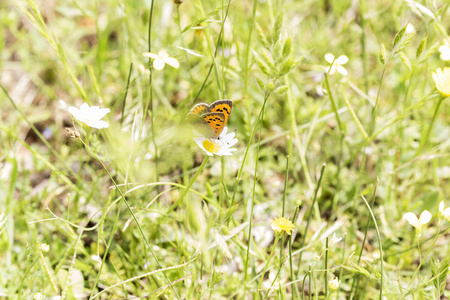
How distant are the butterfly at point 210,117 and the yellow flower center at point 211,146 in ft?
0.09

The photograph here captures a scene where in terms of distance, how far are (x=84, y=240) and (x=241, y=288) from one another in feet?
2.82

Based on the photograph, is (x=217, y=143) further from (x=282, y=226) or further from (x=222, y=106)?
(x=282, y=226)

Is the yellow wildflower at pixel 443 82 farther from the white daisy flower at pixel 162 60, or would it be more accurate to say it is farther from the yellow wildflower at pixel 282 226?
the white daisy flower at pixel 162 60

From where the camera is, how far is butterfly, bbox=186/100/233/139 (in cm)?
151

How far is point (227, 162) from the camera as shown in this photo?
2.38m

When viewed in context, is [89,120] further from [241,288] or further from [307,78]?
[307,78]

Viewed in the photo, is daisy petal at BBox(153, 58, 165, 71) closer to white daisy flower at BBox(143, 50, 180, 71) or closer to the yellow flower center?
white daisy flower at BBox(143, 50, 180, 71)

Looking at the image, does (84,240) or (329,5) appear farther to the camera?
(329,5)

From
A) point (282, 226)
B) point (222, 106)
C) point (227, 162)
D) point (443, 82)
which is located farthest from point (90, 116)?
point (443, 82)

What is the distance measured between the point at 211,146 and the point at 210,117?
0.36 feet

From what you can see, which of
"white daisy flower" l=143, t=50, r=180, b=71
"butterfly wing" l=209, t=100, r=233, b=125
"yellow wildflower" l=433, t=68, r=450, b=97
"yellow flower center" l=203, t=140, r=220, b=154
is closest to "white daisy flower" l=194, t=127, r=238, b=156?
"yellow flower center" l=203, t=140, r=220, b=154

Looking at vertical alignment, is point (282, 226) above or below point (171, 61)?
below

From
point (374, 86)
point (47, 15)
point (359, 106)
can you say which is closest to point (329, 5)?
point (374, 86)

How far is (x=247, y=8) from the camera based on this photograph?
3.21 metres
